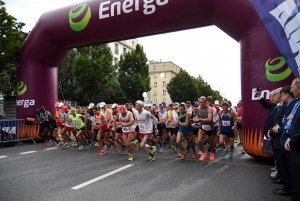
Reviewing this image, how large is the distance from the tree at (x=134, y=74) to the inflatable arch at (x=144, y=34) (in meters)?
29.9

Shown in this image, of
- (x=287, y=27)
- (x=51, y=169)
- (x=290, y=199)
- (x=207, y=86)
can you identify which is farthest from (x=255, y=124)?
(x=207, y=86)

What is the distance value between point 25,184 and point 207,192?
3.71m

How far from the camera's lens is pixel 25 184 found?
19.9ft

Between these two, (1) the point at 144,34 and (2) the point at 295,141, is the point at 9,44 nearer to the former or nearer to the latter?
(1) the point at 144,34

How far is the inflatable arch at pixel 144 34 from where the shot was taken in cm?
793

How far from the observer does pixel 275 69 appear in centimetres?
763

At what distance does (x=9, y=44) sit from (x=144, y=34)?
25.2 ft

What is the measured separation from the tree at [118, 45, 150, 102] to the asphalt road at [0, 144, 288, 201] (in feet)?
113

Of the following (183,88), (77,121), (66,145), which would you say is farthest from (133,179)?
(183,88)

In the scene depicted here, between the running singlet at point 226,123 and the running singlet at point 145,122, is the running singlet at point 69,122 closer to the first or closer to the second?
the running singlet at point 145,122

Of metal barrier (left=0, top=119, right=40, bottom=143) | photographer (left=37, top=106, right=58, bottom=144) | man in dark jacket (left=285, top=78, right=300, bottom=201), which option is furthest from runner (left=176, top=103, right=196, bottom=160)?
metal barrier (left=0, top=119, right=40, bottom=143)

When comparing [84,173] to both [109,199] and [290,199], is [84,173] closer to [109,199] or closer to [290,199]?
[109,199]

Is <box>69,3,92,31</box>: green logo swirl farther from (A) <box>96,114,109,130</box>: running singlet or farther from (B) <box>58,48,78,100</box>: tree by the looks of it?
(B) <box>58,48,78,100</box>: tree

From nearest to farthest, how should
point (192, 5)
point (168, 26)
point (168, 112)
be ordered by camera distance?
point (192, 5)
point (168, 26)
point (168, 112)
